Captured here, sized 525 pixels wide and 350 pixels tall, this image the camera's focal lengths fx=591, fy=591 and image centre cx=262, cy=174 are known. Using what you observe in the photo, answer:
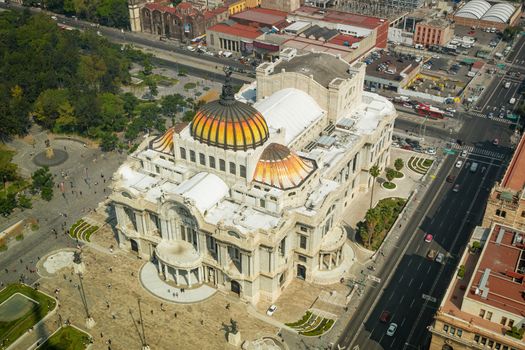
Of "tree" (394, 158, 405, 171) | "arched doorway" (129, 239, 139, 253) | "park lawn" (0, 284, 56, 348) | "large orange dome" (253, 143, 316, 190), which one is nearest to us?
"park lawn" (0, 284, 56, 348)

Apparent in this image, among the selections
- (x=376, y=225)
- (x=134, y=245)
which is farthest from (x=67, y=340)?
(x=376, y=225)

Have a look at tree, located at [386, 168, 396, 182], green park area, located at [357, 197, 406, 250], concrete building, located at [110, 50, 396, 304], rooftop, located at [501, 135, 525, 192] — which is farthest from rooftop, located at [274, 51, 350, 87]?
rooftop, located at [501, 135, 525, 192]

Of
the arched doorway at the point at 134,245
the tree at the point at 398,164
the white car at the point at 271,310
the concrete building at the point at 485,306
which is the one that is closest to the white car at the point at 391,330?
the concrete building at the point at 485,306

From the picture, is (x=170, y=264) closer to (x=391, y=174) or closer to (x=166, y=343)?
(x=166, y=343)

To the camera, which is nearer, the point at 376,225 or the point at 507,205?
the point at 507,205

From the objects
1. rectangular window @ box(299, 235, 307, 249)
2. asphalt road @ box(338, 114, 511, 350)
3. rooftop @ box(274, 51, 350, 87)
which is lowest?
asphalt road @ box(338, 114, 511, 350)

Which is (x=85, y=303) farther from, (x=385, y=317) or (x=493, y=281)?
(x=493, y=281)

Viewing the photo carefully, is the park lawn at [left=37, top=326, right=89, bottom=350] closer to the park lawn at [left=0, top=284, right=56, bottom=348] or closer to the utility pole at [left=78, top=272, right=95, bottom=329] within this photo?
the utility pole at [left=78, top=272, right=95, bottom=329]
